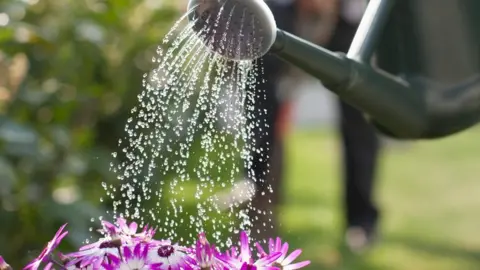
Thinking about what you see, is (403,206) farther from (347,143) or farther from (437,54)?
(437,54)

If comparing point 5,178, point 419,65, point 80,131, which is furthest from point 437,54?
point 80,131

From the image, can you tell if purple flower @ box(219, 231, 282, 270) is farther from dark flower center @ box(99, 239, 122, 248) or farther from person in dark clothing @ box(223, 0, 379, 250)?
person in dark clothing @ box(223, 0, 379, 250)

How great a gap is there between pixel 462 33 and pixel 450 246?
10.7ft

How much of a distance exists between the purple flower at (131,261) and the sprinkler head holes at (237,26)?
0.27m

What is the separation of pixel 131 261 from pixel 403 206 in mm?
4442

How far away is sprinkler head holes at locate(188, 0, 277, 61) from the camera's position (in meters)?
1.17

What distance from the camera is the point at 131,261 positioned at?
1043mm

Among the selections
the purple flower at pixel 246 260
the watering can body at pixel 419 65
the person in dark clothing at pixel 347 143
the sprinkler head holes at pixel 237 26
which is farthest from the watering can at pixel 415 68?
the person in dark clothing at pixel 347 143

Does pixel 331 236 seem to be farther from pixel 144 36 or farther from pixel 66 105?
pixel 66 105

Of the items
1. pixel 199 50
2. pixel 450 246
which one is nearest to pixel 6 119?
pixel 199 50

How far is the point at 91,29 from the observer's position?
2836 millimetres

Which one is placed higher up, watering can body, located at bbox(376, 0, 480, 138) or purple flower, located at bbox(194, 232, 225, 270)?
watering can body, located at bbox(376, 0, 480, 138)

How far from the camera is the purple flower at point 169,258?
1.05 m

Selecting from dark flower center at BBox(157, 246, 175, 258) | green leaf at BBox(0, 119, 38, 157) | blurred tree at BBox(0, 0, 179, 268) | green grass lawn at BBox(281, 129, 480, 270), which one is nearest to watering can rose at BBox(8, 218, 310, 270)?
dark flower center at BBox(157, 246, 175, 258)
